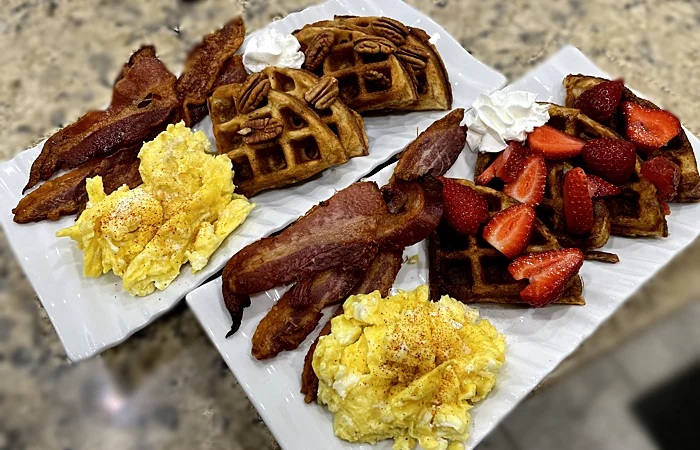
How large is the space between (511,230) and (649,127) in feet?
2.48

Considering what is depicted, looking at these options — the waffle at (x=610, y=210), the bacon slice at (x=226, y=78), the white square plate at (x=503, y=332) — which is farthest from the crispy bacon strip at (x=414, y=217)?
the bacon slice at (x=226, y=78)

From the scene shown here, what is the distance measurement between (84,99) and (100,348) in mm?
1394

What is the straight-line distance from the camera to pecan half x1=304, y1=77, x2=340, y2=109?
2.14 m

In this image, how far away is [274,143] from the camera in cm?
212

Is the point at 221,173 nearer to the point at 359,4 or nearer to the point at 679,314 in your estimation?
the point at 359,4

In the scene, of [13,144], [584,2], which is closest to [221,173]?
[13,144]

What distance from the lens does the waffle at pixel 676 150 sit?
2.05 m

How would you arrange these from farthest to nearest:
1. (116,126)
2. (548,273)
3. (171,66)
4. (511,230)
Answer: (171,66) → (116,126) → (511,230) → (548,273)

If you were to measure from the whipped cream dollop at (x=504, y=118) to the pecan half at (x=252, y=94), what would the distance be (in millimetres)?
821

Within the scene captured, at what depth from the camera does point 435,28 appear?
→ 2525 mm

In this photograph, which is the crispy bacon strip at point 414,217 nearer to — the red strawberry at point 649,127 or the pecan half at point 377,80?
the pecan half at point 377,80

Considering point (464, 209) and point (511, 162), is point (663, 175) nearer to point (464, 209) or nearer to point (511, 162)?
point (511, 162)

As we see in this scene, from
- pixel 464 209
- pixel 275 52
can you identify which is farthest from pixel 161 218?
pixel 464 209

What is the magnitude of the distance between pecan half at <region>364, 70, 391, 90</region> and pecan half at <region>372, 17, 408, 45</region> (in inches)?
8.9
